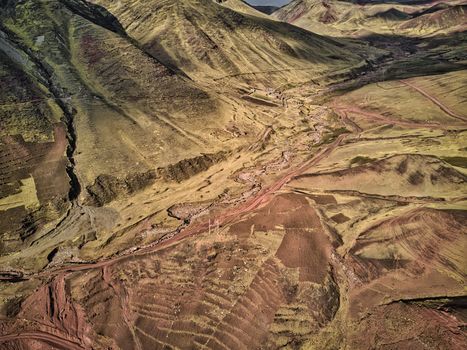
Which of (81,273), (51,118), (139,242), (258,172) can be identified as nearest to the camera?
(81,273)

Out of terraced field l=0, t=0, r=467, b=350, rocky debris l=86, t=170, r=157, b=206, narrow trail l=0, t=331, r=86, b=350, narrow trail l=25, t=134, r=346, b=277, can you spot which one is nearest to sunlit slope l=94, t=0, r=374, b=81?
terraced field l=0, t=0, r=467, b=350

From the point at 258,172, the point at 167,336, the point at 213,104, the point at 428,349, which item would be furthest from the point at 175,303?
the point at 213,104

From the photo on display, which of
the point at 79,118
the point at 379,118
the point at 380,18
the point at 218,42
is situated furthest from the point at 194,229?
the point at 380,18

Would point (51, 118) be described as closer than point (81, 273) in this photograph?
No

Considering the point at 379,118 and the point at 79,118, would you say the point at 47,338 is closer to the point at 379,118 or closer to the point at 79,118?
the point at 79,118

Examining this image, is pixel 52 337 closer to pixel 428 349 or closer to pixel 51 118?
pixel 428 349

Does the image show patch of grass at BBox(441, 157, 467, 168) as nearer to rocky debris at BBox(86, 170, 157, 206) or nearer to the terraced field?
the terraced field
